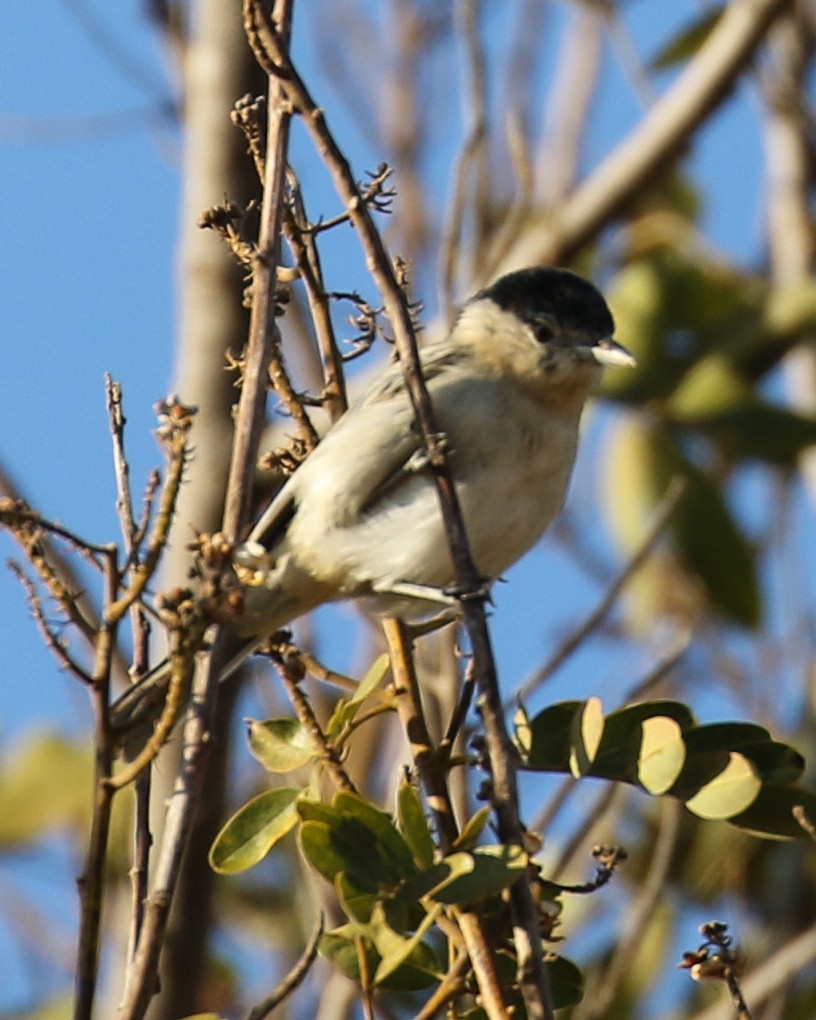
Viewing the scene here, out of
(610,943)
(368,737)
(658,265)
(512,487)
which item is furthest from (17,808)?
(658,265)

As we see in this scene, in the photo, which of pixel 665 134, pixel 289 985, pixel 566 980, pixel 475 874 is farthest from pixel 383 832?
pixel 665 134

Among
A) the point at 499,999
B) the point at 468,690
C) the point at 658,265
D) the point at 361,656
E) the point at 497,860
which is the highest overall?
the point at 658,265

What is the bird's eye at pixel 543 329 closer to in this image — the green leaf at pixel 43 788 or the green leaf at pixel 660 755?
the green leaf at pixel 660 755

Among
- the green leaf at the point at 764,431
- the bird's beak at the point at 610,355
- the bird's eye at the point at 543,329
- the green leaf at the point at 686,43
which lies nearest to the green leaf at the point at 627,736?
the bird's beak at the point at 610,355

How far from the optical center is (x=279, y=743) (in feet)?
7.05

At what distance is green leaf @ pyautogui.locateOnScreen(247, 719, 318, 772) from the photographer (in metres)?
2.13

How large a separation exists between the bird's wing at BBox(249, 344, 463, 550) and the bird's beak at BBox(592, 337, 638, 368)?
13.0 inches

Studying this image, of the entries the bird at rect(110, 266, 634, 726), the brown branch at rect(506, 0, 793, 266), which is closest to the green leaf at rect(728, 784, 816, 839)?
the bird at rect(110, 266, 634, 726)

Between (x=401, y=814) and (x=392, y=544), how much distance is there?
1266mm

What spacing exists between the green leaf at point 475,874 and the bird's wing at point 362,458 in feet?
3.94

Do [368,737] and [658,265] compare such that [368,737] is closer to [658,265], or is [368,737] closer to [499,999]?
[658,265]

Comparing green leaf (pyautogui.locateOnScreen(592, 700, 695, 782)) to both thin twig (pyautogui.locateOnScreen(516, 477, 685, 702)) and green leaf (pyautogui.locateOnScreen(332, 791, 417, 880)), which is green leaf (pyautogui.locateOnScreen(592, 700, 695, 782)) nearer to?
green leaf (pyautogui.locateOnScreen(332, 791, 417, 880))

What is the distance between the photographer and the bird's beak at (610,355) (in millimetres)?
3174

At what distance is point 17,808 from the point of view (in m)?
4.40
